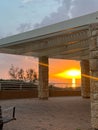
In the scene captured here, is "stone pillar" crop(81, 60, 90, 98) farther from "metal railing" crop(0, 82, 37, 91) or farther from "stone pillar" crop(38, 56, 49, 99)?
"metal railing" crop(0, 82, 37, 91)

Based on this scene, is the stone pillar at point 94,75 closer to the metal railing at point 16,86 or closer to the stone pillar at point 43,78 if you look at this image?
the stone pillar at point 43,78

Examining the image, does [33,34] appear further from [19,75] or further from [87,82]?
[19,75]

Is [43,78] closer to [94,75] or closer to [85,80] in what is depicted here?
[85,80]

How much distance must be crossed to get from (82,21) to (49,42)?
7313 mm

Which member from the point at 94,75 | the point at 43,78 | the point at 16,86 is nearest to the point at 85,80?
the point at 43,78

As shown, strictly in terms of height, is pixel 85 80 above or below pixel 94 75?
above

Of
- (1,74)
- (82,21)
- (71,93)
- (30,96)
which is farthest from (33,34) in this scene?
(1,74)

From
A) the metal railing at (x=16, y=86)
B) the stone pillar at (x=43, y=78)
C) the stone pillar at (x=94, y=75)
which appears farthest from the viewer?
the metal railing at (x=16, y=86)

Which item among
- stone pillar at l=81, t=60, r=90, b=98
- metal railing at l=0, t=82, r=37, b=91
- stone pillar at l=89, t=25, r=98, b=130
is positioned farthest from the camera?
stone pillar at l=81, t=60, r=90, b=98

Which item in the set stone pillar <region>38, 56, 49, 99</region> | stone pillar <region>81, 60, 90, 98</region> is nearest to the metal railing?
stone pillar <region>38, 56, 49, 99</region>

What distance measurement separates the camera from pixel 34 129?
906cm

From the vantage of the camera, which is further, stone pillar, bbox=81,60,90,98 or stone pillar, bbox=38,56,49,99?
stone pillar, bbox=81,60,90,98

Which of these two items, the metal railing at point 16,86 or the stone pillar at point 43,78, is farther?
the metal railing at point 16,86

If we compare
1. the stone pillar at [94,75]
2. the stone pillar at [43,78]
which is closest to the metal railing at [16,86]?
the stone pillar at [43,78]
